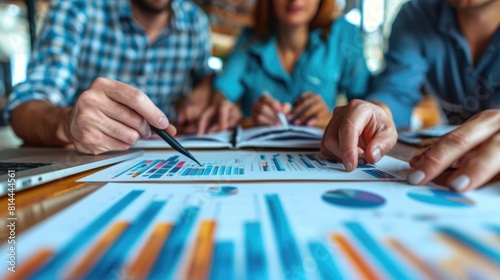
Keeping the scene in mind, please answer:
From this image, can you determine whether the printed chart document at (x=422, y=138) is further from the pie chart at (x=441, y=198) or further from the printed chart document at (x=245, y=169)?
the pie chart at (x=441, y=198)

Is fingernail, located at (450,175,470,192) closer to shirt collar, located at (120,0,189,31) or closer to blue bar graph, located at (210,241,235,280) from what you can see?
blue bar graph, located at (210,241,235,280)

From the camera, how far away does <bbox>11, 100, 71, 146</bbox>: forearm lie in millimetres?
494

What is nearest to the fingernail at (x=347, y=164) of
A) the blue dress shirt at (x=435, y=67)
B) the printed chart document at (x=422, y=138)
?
the printed chart document at (x=422, y=138)

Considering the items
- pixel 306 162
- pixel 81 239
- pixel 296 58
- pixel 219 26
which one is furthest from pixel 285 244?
pixel 219 26

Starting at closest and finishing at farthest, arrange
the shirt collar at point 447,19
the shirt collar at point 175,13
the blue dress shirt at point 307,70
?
the shirt collar at point 447,19
the shirt collar at point 175,13
the blue dress shirt at point 307,70

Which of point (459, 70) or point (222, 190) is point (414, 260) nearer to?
point (222, 190)

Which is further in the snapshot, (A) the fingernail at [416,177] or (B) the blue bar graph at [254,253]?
(A) the fingernail at [416,177]

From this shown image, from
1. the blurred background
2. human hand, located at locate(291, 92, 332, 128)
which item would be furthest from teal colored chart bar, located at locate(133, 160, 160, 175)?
the blurred background

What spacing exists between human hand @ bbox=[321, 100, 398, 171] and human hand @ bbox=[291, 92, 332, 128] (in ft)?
0.80

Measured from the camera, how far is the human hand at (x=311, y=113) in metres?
0.66

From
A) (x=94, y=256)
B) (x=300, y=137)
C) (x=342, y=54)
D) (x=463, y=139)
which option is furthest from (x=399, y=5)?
(x=94, y=256)

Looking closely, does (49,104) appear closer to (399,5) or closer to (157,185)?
(157,185)

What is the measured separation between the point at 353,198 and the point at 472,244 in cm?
8

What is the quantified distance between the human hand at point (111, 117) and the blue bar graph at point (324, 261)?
0.26 m
